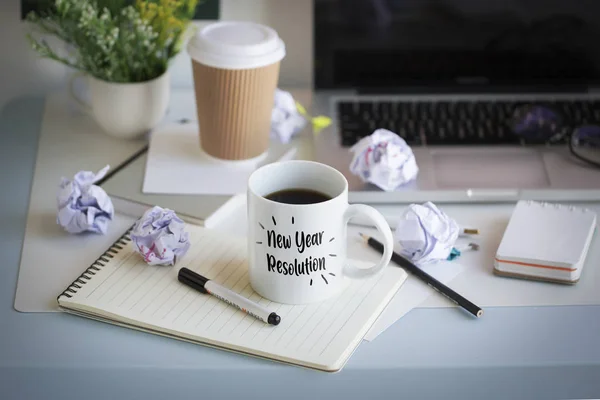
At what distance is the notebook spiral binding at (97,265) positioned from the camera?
791 millimetres

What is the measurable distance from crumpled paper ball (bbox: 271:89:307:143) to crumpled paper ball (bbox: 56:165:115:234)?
10.0 inches

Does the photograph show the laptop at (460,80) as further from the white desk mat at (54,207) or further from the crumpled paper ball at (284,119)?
the white desk mat at (54,207)

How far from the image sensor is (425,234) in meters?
0.83

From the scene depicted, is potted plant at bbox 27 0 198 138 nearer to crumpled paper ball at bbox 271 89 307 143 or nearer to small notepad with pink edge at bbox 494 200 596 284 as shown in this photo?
crumpled paper ball at bbox 271 89 307 143

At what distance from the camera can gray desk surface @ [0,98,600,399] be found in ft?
2.34

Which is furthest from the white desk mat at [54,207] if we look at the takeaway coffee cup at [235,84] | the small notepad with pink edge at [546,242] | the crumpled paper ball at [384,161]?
the small notepad with pink edge at [546,242]

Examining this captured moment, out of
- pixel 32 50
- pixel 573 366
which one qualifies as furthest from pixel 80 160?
pixel 573 366

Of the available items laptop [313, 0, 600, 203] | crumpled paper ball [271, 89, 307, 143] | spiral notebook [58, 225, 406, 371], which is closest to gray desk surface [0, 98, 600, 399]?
spiral notebook [58, 225, 406, 371]

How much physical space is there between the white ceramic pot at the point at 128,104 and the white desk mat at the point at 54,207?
0.03m

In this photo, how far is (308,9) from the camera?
1196mm

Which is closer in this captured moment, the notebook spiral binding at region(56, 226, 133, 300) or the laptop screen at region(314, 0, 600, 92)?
the notebook spiral binding at region(56, 226, 133, 300)

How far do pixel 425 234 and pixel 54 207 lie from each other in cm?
41

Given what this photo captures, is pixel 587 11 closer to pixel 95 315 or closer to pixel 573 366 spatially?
pixel 573 366

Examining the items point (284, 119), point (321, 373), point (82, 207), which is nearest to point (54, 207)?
point (82, 207)
